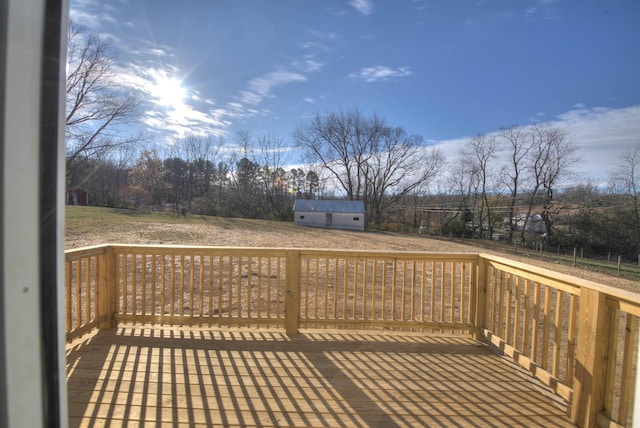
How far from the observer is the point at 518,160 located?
30641 mm

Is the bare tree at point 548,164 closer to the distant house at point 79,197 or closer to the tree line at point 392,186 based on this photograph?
the tree line at point 392,186

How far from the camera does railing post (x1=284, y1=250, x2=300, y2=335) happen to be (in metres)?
3.50

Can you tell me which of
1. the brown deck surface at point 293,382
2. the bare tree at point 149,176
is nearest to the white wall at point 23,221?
the brown deck surface at point 293,382

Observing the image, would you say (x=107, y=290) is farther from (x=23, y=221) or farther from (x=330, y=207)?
(x=330, y=207)

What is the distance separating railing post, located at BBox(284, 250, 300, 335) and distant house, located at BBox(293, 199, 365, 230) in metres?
26.8

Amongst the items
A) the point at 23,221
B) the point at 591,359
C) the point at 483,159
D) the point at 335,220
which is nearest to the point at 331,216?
the point at 335,220

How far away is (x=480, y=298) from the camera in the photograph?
3492 mm

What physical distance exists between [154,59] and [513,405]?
943 cm

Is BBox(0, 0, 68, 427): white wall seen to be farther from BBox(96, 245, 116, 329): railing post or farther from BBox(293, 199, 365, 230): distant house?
BBox(293, 199, 365, 230): distant house

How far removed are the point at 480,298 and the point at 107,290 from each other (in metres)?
4.28

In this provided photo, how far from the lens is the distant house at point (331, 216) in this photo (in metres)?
30.4

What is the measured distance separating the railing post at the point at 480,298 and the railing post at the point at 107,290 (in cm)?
419

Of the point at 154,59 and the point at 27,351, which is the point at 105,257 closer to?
the point at 27,351

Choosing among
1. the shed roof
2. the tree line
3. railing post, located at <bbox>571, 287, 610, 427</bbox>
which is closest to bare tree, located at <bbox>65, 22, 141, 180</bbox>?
the tree line
